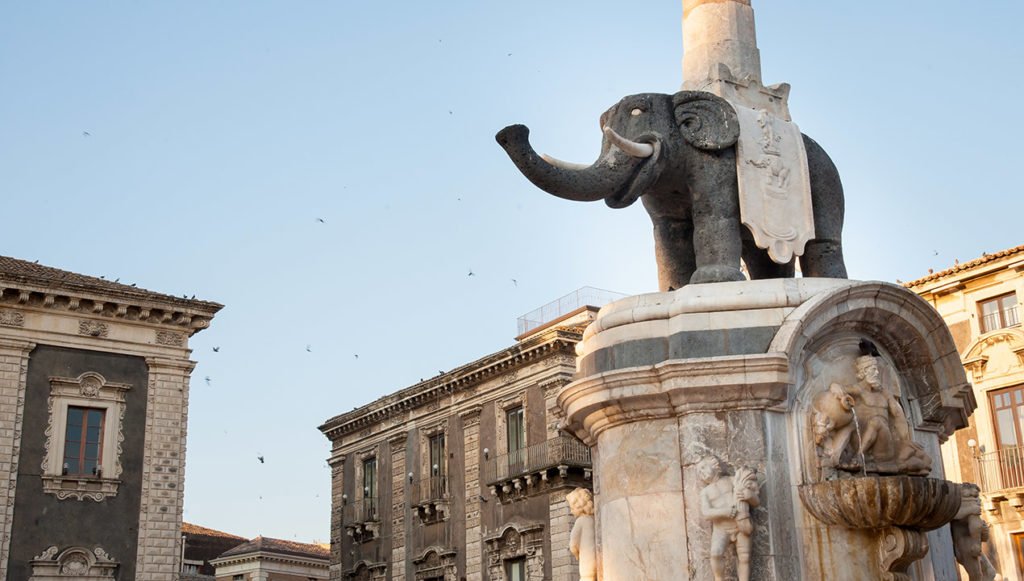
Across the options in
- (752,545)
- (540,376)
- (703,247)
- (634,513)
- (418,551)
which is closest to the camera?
(752,545)

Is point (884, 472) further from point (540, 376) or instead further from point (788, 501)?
point (540, 376)

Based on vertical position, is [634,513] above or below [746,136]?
below

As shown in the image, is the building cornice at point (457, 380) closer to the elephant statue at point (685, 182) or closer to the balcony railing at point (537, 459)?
the balcony railing at point (537, 459)

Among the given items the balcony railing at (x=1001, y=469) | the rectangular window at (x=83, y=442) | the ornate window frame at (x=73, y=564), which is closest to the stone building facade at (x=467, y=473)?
the balcony railing at (x=1001, y=469)

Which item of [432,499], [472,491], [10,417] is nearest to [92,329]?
[10,417]

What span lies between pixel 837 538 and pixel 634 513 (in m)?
1.31

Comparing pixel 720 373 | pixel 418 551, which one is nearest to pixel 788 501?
pixel 720 373

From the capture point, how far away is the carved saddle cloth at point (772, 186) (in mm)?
9422

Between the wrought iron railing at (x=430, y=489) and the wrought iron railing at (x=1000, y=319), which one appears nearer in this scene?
the wrought iron railing at (x=1000, y=319)

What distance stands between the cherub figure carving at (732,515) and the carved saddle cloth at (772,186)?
2.16 metres

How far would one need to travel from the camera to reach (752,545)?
791 cm

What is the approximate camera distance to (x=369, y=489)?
41.9 m

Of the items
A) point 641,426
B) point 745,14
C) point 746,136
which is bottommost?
point 641,426

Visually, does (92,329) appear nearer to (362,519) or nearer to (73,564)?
(73,564)
